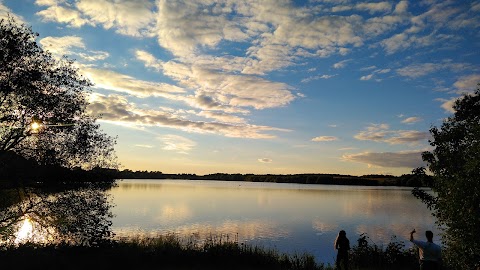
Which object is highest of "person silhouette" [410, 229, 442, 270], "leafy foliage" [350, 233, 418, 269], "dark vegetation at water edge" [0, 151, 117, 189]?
"dark vegetation at water edge" [0, 151, 117, 189]

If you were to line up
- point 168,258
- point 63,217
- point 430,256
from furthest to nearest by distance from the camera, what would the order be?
1. point 63,217
2. point 168,258
3. point 430,256

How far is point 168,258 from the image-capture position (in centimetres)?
2295

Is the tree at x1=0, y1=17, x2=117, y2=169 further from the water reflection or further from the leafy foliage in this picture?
the leafy foliage

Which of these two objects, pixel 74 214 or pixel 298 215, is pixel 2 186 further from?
pixel 298 215

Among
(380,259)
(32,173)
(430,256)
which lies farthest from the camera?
(380,259)

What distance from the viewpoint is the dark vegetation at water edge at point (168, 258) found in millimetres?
19922

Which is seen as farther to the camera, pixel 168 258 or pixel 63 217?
pixel 63 217

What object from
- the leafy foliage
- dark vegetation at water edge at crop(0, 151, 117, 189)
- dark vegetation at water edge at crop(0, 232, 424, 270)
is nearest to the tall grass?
dark vegetation at water edge at crop(0, 232, 424, 270)

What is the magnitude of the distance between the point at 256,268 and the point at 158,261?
19.3ft

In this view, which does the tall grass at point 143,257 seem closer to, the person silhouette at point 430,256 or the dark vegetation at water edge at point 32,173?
the dark vegetation at water edge at point 32,173

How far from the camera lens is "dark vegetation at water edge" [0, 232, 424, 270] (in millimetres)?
19922

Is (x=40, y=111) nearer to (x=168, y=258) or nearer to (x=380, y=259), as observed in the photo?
(x=168, y=258)

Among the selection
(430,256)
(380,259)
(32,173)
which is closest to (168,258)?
(32,173)

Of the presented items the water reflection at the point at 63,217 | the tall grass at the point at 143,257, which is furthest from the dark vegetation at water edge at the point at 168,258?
the water reflection at the point at 63,217
